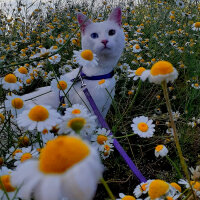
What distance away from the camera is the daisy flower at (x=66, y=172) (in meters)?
0.27

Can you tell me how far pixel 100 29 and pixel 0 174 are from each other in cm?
124

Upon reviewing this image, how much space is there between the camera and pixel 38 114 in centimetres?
67

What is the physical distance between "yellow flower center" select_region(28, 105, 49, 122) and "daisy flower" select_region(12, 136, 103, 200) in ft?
1.14

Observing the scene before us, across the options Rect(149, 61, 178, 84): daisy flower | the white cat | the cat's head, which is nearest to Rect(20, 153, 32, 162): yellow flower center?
Rect(149, 61, 178, 84): daisy flower

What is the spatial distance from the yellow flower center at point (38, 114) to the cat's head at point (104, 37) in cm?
91

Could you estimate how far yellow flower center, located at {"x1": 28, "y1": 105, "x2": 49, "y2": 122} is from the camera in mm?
666

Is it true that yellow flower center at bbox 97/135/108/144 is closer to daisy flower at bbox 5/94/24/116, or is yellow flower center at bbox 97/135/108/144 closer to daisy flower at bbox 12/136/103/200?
daisy flower at bbox 5/94/24/116

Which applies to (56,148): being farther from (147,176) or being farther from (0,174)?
(147,176)

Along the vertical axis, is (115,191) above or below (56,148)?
below

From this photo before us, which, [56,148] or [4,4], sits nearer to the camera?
[56,148]

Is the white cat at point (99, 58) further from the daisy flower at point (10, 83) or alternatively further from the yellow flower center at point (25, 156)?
the yellow flower center at point (25, 156)

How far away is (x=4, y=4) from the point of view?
139 inches

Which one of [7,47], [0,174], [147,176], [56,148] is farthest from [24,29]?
[56,148]

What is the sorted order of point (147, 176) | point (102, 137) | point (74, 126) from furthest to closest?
point (147, 176)
point (102, 137)
point (74, 126)
